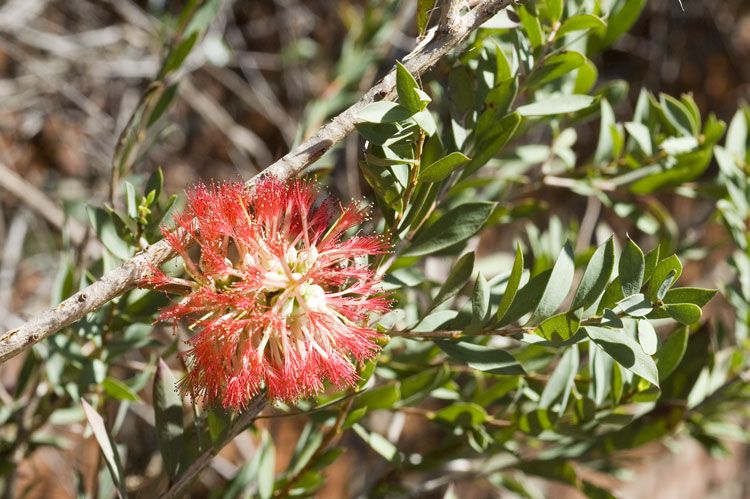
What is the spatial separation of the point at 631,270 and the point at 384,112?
30 centimetres

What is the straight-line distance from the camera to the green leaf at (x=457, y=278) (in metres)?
0.87

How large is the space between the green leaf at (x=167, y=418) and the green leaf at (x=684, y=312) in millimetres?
574

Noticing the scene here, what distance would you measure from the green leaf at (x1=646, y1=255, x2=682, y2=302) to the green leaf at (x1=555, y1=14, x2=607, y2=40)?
339mm

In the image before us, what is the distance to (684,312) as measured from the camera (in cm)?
76

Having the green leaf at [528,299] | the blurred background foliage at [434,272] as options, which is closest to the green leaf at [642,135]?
the blurred background foliage at [434,272]

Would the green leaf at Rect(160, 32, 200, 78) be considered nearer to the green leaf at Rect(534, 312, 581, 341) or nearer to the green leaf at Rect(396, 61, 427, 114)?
the green leaf at Rect(396, 61, 427, 114)

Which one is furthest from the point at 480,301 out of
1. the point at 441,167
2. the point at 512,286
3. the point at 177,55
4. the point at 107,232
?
the point at 177,55

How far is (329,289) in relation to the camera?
0.85 m

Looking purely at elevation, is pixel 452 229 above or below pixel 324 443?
above

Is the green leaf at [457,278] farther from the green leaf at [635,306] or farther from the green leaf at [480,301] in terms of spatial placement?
the green leaf at [635,306]

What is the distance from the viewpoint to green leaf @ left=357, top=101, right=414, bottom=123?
751 mm

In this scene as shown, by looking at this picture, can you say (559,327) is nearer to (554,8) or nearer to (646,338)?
(646,338)

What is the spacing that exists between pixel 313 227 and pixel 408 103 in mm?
185

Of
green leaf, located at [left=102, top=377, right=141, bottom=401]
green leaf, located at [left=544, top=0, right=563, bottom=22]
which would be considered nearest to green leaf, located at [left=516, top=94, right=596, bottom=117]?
green leaf, located at [left=544, top=0, right=563, bottom=22]
